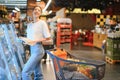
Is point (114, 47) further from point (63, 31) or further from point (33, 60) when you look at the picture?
point (63, 31)

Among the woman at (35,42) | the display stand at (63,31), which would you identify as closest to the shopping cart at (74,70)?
the woman at (35,42)

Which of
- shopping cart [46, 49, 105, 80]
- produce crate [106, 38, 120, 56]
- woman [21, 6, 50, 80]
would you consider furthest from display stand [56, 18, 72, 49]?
shopping cart [46, 49, 105, 80]

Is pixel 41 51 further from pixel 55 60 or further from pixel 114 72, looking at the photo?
pixel 114 72

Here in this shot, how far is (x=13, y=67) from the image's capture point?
4734mm

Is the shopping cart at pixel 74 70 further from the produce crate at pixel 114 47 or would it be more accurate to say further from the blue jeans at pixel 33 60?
Answer: the produce crate at pixel 114 47

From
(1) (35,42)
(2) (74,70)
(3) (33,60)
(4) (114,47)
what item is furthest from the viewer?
(4) (114,47)

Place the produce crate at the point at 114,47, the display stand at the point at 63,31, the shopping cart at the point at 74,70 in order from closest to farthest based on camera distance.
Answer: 1. the shopping cart at the point at 74,70
2. the produce crate at the point at 114,47
3. the display stand at the point at 63,31

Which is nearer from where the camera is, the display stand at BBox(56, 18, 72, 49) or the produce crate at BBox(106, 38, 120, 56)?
the produce crate at BBox(106, 38, 120, 56)

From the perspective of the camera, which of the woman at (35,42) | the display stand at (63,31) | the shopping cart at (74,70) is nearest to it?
the shopping cart at (74,70)

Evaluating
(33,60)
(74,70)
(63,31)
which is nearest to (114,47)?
(33,60)

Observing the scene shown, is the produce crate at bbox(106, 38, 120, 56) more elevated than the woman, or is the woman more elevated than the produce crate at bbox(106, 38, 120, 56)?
the woman

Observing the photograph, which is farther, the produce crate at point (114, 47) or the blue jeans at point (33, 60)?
the produce crate at point (114, 47)

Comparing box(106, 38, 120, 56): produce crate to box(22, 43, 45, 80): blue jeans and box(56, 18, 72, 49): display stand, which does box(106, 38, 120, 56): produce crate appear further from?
box(56, 18, 72, 49): display stand

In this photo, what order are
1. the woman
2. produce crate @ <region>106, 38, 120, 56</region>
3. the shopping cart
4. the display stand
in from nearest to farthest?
the shopping cart, the woman, produce crate @ <region>106, 38, 120, 56</region>, the display stand
